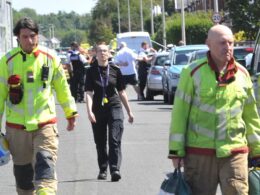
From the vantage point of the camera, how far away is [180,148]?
6.55 m

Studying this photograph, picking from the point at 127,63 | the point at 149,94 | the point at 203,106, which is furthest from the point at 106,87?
the point at 149,94

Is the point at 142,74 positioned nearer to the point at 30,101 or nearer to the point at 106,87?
the point at 106,87

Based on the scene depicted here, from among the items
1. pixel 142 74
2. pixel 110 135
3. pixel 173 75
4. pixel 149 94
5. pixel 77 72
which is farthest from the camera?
pixel 142 74

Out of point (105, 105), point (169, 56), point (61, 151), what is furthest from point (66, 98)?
point (169, 56)

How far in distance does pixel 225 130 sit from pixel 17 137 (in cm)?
239

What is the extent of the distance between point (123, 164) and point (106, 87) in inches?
79.4

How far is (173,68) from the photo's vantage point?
25844 mm

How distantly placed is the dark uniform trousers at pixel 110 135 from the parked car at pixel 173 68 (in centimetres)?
1370

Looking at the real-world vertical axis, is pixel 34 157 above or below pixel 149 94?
above

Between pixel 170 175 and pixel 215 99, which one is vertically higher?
pixel 215 99

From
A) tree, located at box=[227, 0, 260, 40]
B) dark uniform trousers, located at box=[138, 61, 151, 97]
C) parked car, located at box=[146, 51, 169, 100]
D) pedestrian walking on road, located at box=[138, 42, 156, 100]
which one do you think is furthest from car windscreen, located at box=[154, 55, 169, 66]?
tree, located at box=[227, 0, 260, 40]

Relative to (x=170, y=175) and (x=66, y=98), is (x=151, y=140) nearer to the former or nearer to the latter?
(x=66, y=98)

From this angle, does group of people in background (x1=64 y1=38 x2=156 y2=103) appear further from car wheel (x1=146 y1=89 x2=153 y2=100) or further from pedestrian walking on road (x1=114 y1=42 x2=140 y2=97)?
car wheel (x1=146 y1=89 x2=153 y2=100)

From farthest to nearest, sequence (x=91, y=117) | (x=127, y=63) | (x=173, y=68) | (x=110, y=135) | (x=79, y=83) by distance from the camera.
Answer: (x=79, y=83) < (x=173, y=68) < (x=127, y=63) < (x=110, y=135) < (x=91, y=117)
